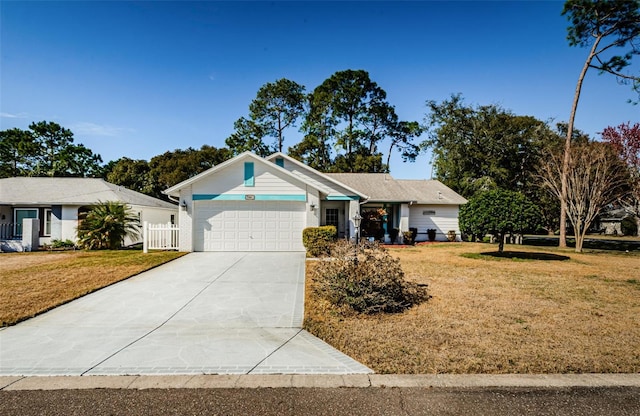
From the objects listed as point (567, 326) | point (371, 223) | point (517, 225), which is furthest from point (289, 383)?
point (371, 223)

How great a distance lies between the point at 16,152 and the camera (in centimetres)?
3850

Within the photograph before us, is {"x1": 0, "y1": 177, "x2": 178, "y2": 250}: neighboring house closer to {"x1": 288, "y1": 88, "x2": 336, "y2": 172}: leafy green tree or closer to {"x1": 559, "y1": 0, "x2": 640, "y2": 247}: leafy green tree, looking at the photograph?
{"x1": 288, "y1": 88, "x2": 336, "y2": 172}: leafy green tree

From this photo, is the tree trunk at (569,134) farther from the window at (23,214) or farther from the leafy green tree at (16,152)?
the leafy green tree at (16,152)

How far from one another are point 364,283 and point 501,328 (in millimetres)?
2557

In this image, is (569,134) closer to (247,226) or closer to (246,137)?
(247,226)

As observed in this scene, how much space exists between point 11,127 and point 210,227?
4023 cm

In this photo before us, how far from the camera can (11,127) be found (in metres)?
38.0

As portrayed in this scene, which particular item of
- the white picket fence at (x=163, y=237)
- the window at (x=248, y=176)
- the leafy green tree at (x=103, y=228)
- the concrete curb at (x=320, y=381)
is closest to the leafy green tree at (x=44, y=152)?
the leafy green tree at (x=103, y=228)

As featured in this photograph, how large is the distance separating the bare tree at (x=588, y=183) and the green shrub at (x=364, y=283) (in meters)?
16.6

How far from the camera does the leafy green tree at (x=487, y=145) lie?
30.6 meters

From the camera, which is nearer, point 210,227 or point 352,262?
point 352,262

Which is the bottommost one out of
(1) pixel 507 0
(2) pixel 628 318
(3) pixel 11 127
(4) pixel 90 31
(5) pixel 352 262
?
(2) pixel 628 318

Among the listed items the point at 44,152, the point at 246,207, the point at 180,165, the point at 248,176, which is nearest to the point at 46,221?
the point at 246,207

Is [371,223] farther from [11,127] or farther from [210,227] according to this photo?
[11,127]
